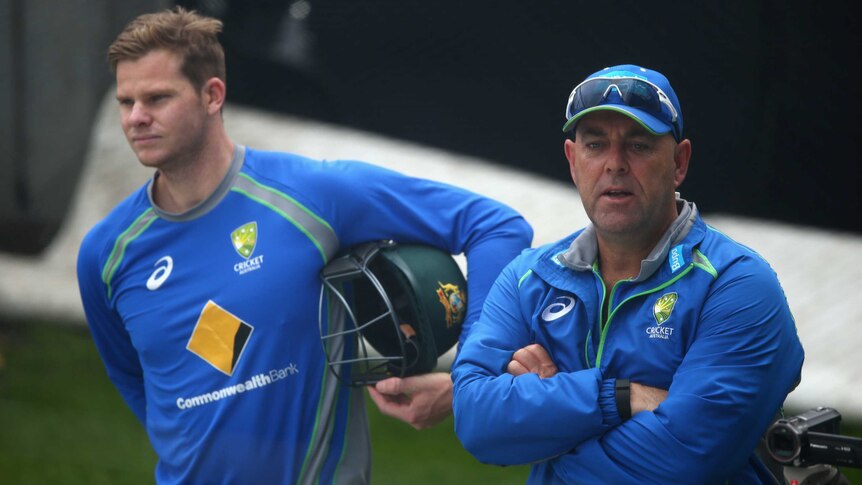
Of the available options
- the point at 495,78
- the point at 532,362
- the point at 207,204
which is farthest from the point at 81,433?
the point at 532,362

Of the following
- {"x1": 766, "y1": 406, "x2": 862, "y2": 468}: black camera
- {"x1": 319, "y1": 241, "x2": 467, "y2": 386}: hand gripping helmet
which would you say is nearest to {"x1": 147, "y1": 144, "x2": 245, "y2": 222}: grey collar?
{"x1": 319, "y1": 241, "x2": 467, "y2": 386}: hand gripping helmet

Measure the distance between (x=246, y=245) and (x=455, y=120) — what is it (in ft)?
7.18

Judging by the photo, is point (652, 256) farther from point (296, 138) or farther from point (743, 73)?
point (296, 138)

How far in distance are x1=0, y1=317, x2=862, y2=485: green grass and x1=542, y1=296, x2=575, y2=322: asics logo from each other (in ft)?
7.89

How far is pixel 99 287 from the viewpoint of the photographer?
8.64 feet

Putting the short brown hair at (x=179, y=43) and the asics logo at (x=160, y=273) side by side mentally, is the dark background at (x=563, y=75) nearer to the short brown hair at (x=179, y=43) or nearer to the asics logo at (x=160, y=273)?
the short brown hair at (x=179, y=43)

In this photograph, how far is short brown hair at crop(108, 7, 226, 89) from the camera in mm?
2514

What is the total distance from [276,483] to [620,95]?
116 centimetres

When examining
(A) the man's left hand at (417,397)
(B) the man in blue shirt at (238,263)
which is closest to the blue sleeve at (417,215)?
(B) the man in blue shirt at (238,263)

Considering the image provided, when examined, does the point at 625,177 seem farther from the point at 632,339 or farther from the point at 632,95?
the point at 632,339

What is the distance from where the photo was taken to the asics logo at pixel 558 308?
1948 millimetres

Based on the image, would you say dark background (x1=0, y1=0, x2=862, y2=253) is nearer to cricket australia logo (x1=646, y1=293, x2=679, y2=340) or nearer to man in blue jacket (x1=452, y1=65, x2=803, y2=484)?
man in blue jacket (x1=452, y1=65, x2=803, y2=484)

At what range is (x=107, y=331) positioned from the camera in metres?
2.71

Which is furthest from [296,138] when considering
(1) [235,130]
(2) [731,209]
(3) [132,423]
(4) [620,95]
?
(4) [620,95]
